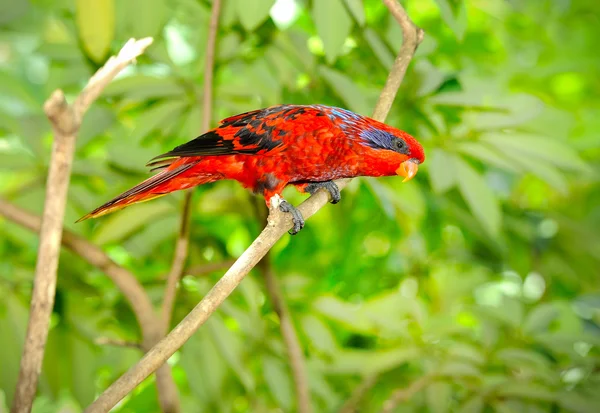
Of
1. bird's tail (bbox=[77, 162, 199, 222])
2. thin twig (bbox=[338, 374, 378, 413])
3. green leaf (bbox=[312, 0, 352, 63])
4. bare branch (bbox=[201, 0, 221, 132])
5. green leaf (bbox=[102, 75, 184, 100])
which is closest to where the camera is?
bird's tail (bbox=[77, 162, 199, 222])

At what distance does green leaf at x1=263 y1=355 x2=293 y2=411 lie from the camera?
61.2 inches

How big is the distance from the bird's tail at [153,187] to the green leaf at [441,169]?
0.52 meters

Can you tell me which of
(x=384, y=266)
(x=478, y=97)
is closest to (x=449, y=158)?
(x=478, y=97)

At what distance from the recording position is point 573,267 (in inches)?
90.5

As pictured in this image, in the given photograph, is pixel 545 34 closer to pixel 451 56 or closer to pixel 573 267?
pixel 451 56

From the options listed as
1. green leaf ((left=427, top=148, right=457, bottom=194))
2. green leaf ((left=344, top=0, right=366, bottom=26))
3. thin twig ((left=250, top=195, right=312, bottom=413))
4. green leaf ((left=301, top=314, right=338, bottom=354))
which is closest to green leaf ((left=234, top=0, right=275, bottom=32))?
green leaf ((left=344, top=0, right=366, bottom=26))

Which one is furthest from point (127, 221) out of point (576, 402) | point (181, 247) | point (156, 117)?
point (576, 402)

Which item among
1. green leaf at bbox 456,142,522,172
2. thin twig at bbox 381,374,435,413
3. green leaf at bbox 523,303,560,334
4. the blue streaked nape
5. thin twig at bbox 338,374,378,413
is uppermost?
the blue streaked nape

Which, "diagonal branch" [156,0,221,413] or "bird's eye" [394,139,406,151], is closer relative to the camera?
"bird's eye" [394,139,406,151]

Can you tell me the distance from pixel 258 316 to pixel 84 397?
18.3 inches

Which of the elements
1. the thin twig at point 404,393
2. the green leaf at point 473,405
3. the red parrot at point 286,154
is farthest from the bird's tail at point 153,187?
the green leaf at point 473,405

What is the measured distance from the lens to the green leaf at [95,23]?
110cm

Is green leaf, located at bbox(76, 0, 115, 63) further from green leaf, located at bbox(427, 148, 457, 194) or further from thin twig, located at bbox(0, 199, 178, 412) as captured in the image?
green leaf, located at bbox(427, 148, 457, 194)

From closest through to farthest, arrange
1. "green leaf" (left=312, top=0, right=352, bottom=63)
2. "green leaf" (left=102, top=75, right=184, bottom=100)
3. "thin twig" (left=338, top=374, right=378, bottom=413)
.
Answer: "green leaf" (left=312, top=0, right=352, bottom=63), "green leaf" (left=102, top=75, right=184, bottom=100), "thin twig" (left=338, top=374, right=378, bottom=413)
